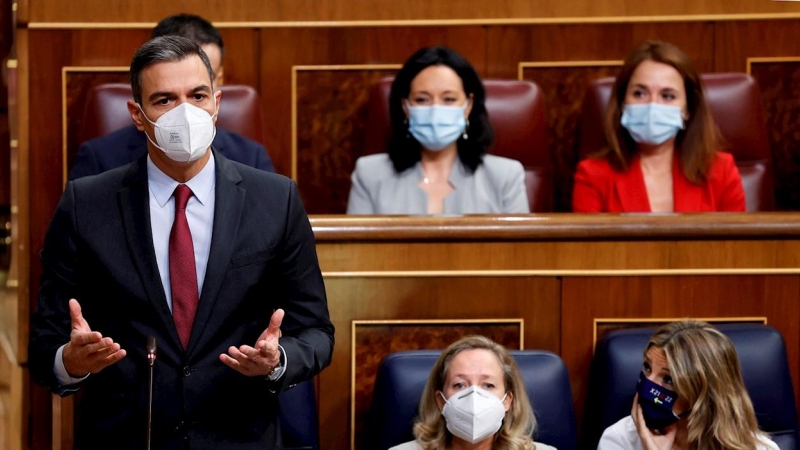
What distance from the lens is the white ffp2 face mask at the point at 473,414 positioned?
980 millimetres

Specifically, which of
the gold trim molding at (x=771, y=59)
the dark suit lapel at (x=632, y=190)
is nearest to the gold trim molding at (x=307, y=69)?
the dark suit lapel at (x=632, y=190)

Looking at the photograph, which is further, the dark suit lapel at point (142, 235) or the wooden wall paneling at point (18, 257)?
the wooden wall paneling at point (18, 257)

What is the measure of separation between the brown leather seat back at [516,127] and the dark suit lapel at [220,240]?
0.75 meters

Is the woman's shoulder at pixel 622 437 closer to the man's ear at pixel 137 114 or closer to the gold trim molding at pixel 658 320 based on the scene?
the gold trim molding at pixel 658 320

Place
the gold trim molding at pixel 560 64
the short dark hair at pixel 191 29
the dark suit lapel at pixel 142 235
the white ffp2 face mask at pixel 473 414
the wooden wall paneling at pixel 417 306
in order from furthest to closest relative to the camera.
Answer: the gold trim molding at pixel 560 64, the short dark hair at pixel 191 29, the wooden wall paneling at pixel 417 306, the white ffp2 face mask at pixel 473 414, the dark suit lapel at pixel 142 235

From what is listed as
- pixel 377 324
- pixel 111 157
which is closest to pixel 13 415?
pixel 111 157

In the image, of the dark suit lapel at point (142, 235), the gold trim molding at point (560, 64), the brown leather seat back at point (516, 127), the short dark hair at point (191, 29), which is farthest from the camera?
the gold trim molding at point (560, 64)

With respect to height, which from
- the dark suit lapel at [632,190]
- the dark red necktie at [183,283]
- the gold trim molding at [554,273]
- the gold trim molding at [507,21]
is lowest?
the gold trim molding at [554,273]

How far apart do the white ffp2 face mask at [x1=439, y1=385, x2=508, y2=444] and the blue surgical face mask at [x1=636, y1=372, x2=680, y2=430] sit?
129 millimetres

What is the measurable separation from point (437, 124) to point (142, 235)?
0.68 metres

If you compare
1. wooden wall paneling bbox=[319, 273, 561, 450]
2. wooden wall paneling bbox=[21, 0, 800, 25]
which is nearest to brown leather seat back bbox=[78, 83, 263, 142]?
wooden wall paneling bbox=[21, 0, 800, 25]

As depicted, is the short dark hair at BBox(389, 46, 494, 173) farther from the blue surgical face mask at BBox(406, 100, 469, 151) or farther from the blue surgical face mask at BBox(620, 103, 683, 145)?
the blue surgical face mask at BBox(620, 103, 683, 145)

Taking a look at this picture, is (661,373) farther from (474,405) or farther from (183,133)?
(183,133)

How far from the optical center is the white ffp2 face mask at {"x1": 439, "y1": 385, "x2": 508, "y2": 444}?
3.22 feet
